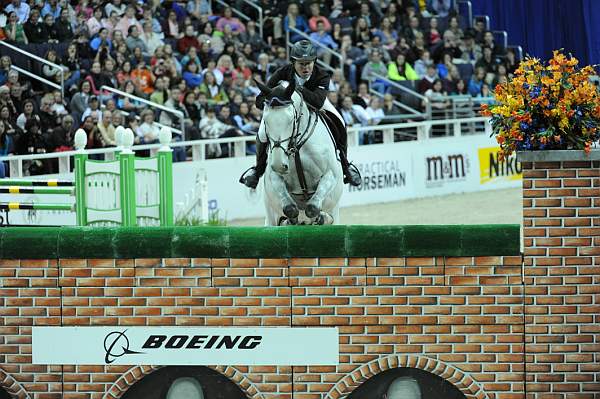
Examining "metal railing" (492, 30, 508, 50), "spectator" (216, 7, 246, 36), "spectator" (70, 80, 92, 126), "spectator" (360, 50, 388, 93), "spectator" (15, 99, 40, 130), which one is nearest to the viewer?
"spectator" (15, 99, 40, 130)

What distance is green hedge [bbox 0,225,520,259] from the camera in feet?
29.6

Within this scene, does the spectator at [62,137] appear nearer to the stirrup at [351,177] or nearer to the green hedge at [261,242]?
the stirrup at [351,177]

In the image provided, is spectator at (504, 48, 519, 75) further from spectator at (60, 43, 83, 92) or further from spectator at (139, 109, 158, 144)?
spectator at (60, 43, 83, 92)

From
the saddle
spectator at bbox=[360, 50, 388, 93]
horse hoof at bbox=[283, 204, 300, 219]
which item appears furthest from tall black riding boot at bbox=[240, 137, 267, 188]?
spectator at bbox=[360, 50, 388, 93]

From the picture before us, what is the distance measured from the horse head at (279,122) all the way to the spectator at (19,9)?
1090 cm

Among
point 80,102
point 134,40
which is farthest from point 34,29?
point 134,40

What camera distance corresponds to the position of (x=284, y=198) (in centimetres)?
1184

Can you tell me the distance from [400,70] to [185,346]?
19134mm

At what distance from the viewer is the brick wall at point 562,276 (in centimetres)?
897

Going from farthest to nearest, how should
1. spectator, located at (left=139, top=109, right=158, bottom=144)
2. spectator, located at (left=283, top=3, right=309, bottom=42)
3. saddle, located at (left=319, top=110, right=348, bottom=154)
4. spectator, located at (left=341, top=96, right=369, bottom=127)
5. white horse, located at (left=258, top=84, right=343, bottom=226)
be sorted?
spectator, located at (left=283, top=3, right=309, bottom=42), spectator, located at (left=341, top=96, right=369, bottom=127), spectator, located at (left=139, top=109, right=158, bottom=144), saddle, located at (left=319, top=110, right=348, bottom=154), white horse, located at (left=258, top=84, right=343, bottom=226)

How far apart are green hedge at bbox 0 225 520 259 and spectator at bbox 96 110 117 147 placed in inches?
393

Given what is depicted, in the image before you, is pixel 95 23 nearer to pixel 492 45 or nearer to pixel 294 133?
pixel 492 45

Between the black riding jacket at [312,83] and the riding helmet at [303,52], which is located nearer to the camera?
the black riding jacket at [312,83]

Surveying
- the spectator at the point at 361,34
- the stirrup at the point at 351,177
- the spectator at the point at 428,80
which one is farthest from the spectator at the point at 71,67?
the spectator at the point at 428,80
